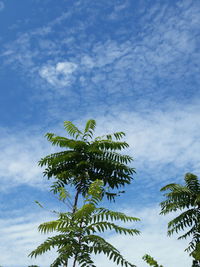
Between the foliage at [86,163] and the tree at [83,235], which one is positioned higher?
the foliage at [86,163]

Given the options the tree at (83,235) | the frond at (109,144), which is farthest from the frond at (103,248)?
the frond at (109,144)

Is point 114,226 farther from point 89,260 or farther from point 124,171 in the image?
point 124,171

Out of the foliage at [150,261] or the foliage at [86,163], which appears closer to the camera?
the foliage at [150,261]

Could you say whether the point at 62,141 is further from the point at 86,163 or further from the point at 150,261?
the point at 150,261

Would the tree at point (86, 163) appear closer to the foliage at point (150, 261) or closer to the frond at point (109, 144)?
the frond at point (109, 144)

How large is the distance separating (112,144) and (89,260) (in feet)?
20.7

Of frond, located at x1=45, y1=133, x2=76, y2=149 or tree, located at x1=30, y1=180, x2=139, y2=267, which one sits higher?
frond, located at x1=45, y1=133, x2=76, y2=149

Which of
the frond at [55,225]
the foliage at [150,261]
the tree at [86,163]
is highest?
the tree at [86,163]

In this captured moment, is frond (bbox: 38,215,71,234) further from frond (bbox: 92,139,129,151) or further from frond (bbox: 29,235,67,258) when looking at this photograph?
frond (bbox: 92,139,129,151)

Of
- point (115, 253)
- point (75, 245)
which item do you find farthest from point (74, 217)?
point (115, 253)

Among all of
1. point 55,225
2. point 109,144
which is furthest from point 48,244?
point 109,144

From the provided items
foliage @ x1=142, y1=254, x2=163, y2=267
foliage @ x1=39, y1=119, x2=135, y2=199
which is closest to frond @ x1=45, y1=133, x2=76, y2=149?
foliage @ x1=39, y1=119, x2=135, y2=199

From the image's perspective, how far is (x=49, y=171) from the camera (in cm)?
1362

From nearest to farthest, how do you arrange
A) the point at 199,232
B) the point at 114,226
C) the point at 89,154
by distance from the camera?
1. the point at 114,226
2. the point at 89,154
3. the point at 199,232
